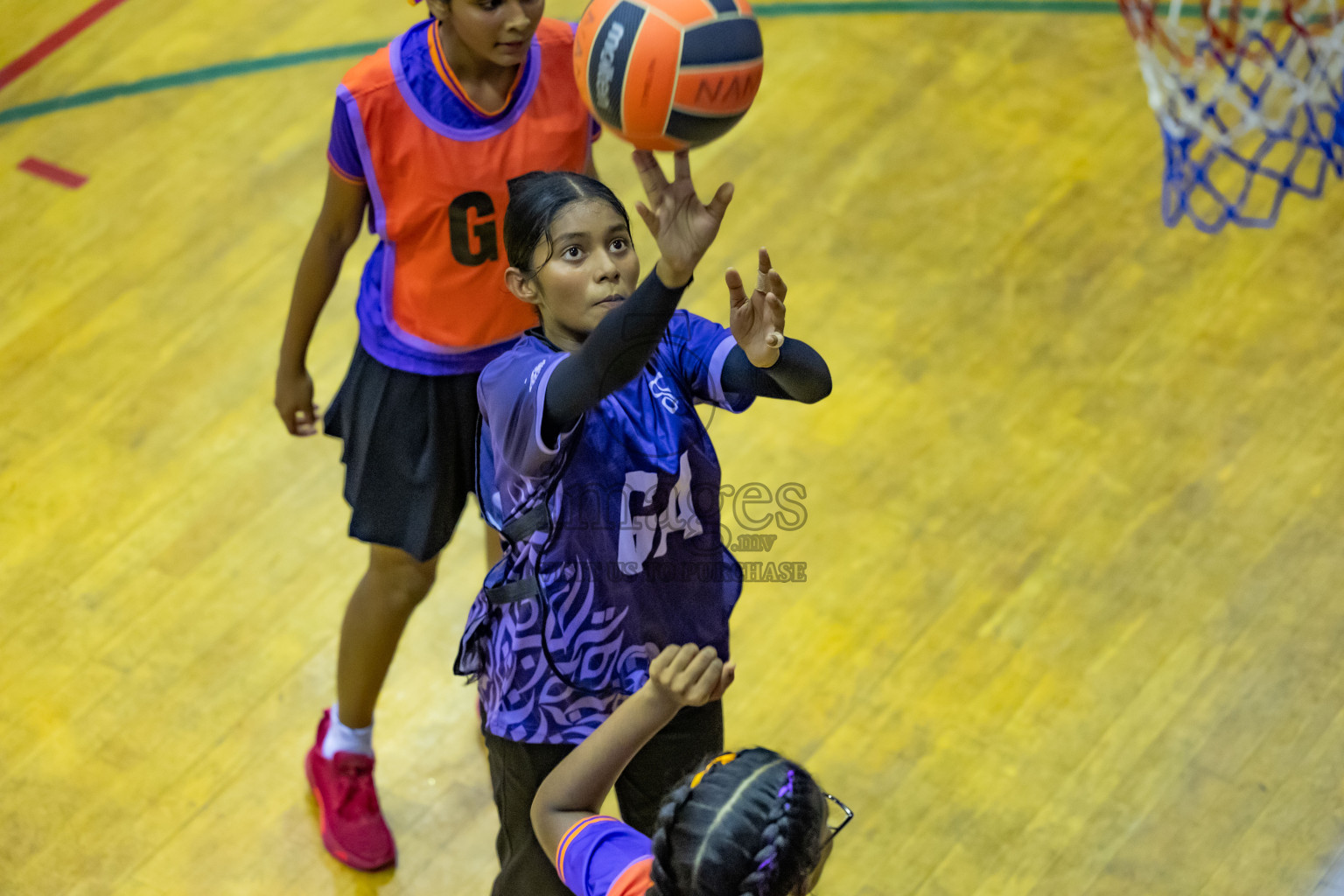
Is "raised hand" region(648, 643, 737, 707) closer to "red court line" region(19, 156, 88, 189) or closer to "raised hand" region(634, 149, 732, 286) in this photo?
"raised hand" region(634, 149, 732, 286)

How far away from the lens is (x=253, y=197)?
3.99 metres

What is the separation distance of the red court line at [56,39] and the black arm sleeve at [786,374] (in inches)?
136

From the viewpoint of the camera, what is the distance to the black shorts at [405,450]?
7.78 feet

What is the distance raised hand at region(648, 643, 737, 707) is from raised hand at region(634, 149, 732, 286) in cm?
39

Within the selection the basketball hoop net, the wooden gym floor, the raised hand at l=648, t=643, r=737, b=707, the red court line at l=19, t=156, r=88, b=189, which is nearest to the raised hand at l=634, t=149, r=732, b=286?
the raised hand at l=648, t=643, r=737, b=707

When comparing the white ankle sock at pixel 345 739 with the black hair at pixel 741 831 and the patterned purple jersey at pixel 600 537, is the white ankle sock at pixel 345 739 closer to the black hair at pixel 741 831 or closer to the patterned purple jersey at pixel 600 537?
the patterned purple jersey at pixel 600 537

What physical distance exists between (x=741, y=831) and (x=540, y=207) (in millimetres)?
802

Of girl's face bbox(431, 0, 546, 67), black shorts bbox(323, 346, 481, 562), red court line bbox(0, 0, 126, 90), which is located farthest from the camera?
red court line bbox(0, 0, 126, 90)

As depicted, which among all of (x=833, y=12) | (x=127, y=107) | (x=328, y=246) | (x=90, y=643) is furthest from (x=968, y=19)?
(x=90, y=643)

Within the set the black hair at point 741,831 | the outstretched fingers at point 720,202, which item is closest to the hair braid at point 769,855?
the black hair at point 741,831

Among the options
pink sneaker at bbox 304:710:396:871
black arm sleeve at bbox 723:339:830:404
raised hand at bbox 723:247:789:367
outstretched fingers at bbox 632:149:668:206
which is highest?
outstretched fingers at bbox 632:149:668:206

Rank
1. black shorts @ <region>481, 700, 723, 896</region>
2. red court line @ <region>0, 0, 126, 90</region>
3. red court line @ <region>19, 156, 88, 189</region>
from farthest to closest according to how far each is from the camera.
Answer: red court line @ <region>0, 0, 126, 90</region> < red court line @ <region>19, 156, 88, 189</region> < black shorts @ <region>481, 700, 723, 896</region>

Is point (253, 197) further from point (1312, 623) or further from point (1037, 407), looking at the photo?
point (1312, 623)

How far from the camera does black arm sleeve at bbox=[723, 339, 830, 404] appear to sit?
1733mm
